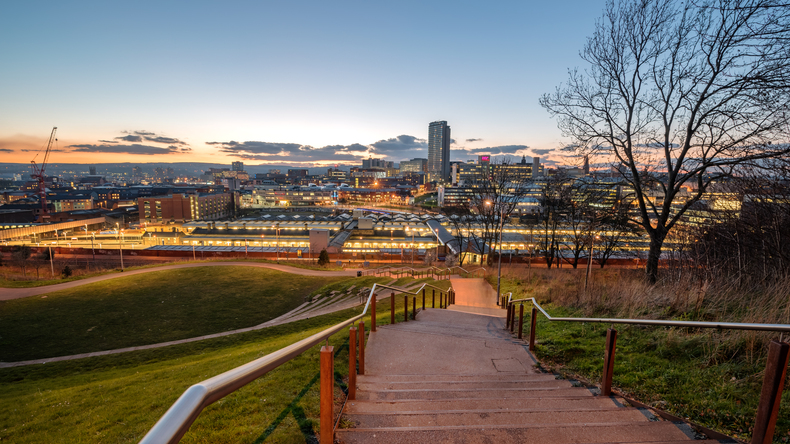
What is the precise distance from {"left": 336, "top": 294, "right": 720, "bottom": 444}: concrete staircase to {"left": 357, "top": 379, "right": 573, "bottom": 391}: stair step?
0.04 feet

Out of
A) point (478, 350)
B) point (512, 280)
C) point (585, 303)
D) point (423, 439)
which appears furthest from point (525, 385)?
point (512, 280)

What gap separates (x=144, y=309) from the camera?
19.2 metres

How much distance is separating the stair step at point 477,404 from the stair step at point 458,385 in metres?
0.59

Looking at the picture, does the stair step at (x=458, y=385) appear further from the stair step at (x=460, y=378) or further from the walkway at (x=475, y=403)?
the stair step at (x=460, y=378)

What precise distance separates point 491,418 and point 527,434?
40 cm

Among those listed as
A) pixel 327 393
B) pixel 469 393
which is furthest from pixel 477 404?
pixel 327 393

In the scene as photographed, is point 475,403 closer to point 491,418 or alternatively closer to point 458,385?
point 491,418

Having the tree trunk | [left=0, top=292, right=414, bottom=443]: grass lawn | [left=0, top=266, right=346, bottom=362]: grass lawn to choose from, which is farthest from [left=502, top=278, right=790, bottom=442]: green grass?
[left=0, top=266, right=346, bottom=362]: grass lawn

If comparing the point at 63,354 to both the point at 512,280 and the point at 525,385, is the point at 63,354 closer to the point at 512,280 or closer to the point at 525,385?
the point at 525,385

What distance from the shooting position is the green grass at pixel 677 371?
3.26m

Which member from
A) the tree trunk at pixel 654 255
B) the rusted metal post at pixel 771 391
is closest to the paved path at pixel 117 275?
the tree trunk at pixel 654 255

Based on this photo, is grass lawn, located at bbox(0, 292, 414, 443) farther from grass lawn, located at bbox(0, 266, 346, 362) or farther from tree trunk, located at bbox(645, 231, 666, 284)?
tree trunk, located at bbox(645, 231, 666, 284)

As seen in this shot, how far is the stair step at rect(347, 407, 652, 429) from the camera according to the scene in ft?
10.7

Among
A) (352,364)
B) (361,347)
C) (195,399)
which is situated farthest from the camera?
(361,347)
